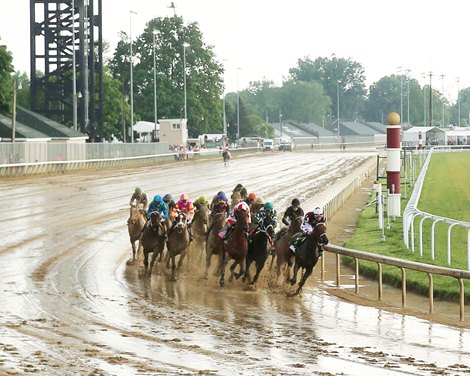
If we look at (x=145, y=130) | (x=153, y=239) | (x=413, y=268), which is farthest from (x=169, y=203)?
(x=145, y=130)

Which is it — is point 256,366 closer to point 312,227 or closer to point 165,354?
point 165,354

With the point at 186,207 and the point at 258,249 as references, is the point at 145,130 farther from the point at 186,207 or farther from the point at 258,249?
the point at 258,249

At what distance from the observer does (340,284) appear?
1800 centimetres

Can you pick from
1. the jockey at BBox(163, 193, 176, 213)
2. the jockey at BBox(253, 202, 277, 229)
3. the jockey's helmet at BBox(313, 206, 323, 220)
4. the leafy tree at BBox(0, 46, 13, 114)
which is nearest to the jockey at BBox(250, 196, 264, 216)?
the jockey at BBox(253, 202, 277, 229)

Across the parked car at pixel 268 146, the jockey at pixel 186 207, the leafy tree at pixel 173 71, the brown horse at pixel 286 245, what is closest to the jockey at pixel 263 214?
the brown horse at pixel 286 245

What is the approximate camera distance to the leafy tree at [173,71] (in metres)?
103

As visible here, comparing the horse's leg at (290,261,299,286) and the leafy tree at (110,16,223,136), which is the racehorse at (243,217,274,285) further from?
the leafy tree at (110,16,223,136)

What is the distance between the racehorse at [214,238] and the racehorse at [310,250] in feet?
5.19

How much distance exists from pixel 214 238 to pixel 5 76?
44.7 m

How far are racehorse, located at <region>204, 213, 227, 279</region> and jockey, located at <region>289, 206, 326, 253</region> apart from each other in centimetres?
143

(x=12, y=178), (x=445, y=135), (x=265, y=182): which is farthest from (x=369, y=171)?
(x=445, y=135)

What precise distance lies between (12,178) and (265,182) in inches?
402

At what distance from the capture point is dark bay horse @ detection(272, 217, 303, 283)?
16.9 meters

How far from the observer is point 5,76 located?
59875mm
